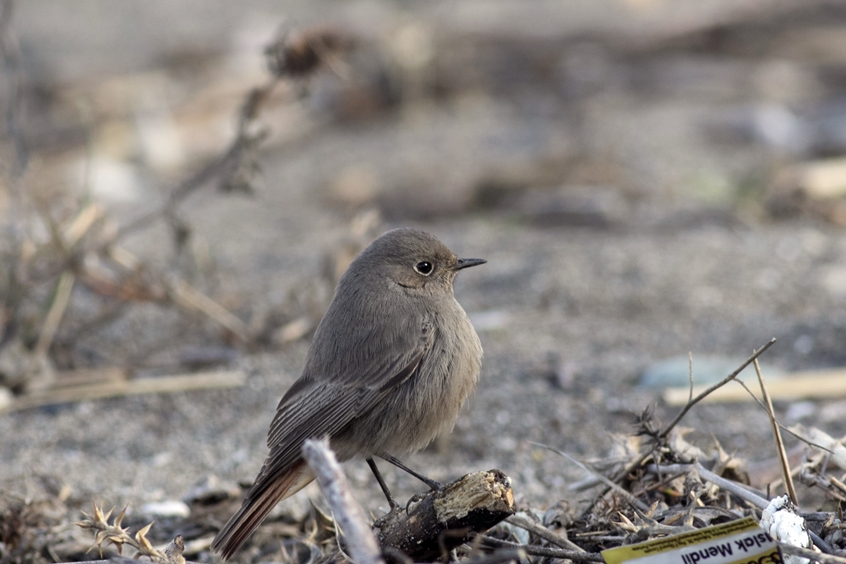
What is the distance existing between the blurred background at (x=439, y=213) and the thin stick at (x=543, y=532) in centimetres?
57

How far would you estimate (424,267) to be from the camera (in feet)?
13.8

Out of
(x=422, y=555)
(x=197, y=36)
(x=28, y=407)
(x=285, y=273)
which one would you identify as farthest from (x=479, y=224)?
(x=197, y=36)

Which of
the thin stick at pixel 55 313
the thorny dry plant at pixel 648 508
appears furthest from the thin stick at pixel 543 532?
the thin stick at pixel 55 313

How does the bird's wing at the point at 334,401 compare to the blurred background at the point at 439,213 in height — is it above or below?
below

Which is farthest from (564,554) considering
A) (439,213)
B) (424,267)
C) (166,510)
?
(439,213)

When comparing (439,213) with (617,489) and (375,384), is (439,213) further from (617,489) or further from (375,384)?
(617,489)

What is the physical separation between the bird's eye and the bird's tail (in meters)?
1.00

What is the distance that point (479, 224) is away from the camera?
26.9 feet

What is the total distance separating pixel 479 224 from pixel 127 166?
13.2 feet

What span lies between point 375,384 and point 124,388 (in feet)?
7.27

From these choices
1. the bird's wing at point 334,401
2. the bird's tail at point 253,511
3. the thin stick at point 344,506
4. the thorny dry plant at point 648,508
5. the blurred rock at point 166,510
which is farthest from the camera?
the blurred rock at point 166,510

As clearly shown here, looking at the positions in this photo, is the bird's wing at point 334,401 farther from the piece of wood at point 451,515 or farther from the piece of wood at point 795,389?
the piece of wood at point 795,389

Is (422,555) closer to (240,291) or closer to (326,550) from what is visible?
(326,550)

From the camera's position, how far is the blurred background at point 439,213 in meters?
5.07
